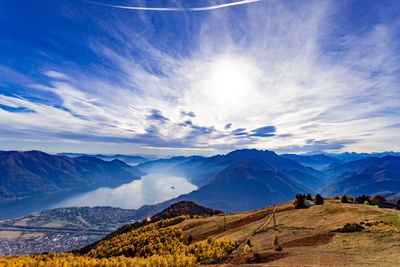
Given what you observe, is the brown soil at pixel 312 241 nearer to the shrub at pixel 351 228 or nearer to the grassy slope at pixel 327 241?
the grassy slope at pixel 327 241

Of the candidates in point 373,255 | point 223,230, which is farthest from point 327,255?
point 223,230

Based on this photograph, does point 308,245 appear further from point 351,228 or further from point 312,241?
point 351,228

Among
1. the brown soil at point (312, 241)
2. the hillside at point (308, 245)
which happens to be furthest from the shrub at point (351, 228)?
the brown soil at point (312, 241)

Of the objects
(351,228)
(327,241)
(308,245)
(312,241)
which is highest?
(351,228)

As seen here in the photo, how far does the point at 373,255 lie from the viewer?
2477cm

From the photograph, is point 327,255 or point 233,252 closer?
point 327,255

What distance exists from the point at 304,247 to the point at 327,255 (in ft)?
15.0

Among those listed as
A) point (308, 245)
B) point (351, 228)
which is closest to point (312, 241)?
point (308, 245)

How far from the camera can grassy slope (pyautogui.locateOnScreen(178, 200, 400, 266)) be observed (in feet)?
81.5

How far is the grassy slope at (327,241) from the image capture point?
81.5 ft

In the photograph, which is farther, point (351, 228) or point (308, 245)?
point (351, 228)

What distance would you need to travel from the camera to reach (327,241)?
31547mm

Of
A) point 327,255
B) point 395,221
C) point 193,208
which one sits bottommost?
point 193,208

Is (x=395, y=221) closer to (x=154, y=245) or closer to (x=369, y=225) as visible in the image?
(x=369, y=225)
